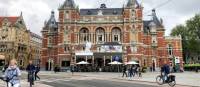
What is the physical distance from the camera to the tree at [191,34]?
111062 mm

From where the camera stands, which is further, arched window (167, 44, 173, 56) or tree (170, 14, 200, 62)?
tree (170, 14, 200, 62)

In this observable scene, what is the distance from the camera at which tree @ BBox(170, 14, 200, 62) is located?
111m

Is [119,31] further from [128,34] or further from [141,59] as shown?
[141,59]

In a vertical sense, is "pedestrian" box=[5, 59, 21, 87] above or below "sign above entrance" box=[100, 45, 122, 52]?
below

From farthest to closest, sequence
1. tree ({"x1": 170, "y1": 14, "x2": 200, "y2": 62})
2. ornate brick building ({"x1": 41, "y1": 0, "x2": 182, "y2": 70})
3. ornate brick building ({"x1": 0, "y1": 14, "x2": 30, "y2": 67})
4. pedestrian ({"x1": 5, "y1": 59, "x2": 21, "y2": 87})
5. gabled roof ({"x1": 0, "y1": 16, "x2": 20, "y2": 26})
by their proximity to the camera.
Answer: tree ({"x1": 170, "y1": 14, "x2": 200, "y2": 62}) → gabled roof ({"x1": 0, "y1": 16, "x2": 20, "y2": 26}) → ornate brick building ({"x1": 0, "y1": 14, "x2": 30, "y2": 67}) → ornate brick building ({"x1": 41, "y1": 0, "x2": 182, "y2": 70}) → pedestrian ({"x1": 5, "y1": 59, "x2": 21, "y2": 87})

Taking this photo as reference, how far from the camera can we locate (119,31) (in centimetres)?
8506

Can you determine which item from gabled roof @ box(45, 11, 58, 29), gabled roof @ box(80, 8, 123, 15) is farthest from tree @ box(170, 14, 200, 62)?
gabled roof @ box(45, 11, 58, 29)

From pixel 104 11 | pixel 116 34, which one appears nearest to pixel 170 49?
pixel 116 34

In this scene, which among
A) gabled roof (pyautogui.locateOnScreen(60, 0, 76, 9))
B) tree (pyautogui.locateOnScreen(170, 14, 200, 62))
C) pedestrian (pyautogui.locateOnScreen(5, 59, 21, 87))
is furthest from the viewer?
tree (pyautogui.locateOnScreen(170, 14, 200, 62))

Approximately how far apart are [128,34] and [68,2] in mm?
14521

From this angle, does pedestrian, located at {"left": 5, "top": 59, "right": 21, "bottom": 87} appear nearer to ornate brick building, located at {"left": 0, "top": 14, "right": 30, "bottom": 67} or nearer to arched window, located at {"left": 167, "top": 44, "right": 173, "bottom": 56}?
arched window, located at {"left": 167, "top": 44, "right": 173, "bottom": 56}

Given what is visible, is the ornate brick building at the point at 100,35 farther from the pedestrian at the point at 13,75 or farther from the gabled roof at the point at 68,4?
the pedestrian at the point at 13,75

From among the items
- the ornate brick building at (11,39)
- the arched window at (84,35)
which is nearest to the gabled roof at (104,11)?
the arched window at (84,35)

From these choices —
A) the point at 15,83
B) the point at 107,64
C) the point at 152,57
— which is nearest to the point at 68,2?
the point at 107,64
